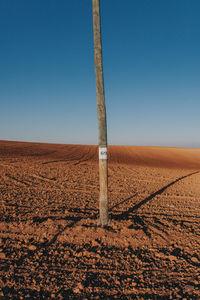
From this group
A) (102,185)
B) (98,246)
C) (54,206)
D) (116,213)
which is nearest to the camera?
(98,246)

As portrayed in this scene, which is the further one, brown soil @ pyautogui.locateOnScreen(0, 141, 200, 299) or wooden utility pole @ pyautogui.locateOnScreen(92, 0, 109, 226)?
wooden utility pole @ pyautogui.locateOnScreen(92, 0, 109, 226)

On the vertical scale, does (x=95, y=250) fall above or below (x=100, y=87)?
below

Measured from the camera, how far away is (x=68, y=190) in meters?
7.23

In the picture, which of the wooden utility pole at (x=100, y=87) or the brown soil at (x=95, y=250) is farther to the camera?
the wooden utility pole at (x=100, y=87)

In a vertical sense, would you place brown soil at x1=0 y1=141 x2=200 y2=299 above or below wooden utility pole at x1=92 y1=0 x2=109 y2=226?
below

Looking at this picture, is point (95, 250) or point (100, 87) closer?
point (95, 250)

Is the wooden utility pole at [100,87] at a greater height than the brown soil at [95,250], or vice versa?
the wooden utility pole at [100,87]

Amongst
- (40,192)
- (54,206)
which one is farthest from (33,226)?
(40,192)

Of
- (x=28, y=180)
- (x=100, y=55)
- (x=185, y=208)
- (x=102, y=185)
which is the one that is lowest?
(x=185, y=208)

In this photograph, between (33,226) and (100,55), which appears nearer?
(100,55)

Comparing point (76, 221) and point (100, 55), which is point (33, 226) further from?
point (100, 55)

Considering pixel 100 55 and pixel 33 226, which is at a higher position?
pixel 100 55

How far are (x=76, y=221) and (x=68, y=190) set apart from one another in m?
3.10

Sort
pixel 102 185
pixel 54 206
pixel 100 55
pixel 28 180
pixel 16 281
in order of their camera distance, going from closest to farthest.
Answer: pixel 16 281
pixel 100 55
pixel 102 185
pixel 54 206
pixel 28 180
